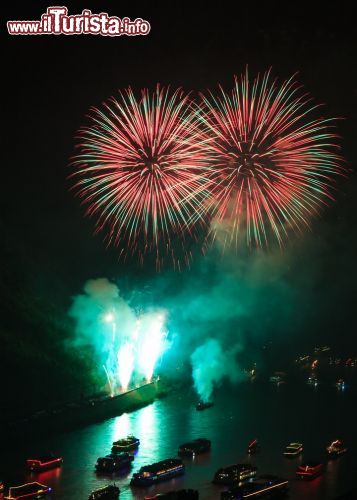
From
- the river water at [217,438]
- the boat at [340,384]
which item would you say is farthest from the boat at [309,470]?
the boat at [340,384]

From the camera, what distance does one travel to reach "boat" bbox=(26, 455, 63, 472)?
1190 cm

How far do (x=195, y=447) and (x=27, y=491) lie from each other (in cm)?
370

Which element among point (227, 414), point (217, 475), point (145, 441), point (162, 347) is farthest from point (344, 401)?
point (217, 475)

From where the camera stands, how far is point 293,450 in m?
13.3

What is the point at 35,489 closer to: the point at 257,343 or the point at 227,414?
the point at 227,414

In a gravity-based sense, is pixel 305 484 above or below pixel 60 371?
below

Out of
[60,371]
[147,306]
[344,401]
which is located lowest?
[344,401]

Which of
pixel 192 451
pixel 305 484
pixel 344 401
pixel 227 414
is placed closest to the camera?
pixel 305 484

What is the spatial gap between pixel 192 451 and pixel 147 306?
8.87 m

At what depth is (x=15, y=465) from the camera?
481 inches

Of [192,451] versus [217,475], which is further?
[192,451]

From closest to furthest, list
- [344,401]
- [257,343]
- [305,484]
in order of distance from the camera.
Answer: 1. [305,484]
2. [344,401]
3. [257,343]

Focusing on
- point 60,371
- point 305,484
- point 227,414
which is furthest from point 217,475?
point 60,371

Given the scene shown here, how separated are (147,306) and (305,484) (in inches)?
423
